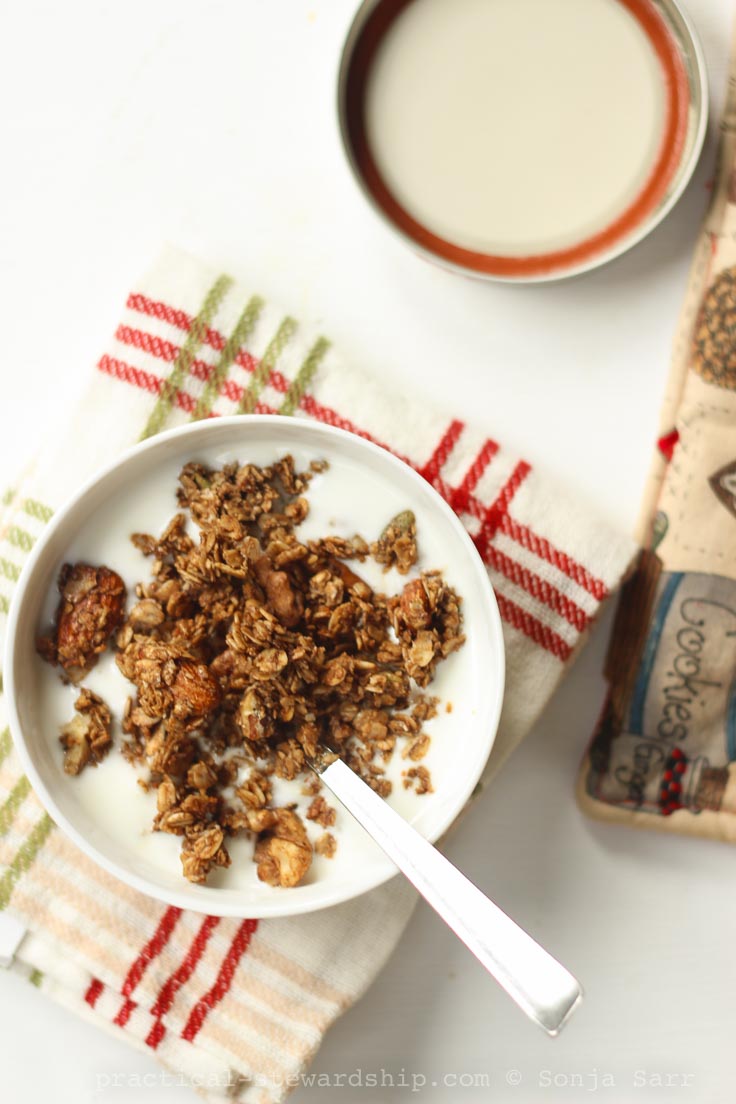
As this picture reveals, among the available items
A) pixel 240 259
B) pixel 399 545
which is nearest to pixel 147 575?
pixel 399 545

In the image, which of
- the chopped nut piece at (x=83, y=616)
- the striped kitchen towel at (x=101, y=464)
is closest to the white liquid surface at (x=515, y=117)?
the striped kitchen towel at (x=101, y=464)

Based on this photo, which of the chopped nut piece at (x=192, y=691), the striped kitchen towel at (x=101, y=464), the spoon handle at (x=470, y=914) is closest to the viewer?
the spoon handle at (x=470, y=914)

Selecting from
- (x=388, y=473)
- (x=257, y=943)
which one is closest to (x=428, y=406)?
(x=388, y=473)

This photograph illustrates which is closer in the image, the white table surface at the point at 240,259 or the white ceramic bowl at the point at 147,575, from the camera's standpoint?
the white ceramic bowl at the point at 147,575

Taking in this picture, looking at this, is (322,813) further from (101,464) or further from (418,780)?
(101,464)

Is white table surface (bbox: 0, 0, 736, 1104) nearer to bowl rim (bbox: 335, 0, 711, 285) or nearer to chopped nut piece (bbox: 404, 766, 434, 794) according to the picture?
bowl rim (bbox: 335, 0, 711, 285)

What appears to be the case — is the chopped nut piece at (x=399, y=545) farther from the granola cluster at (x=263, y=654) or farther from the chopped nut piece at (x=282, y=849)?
the chopped nut piece at (x=282, y=849)

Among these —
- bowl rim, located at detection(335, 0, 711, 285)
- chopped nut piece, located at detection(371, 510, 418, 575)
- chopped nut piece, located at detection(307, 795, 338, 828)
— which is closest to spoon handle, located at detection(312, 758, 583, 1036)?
chopped nut piece, located at detection(307, 795, 338, 828)
